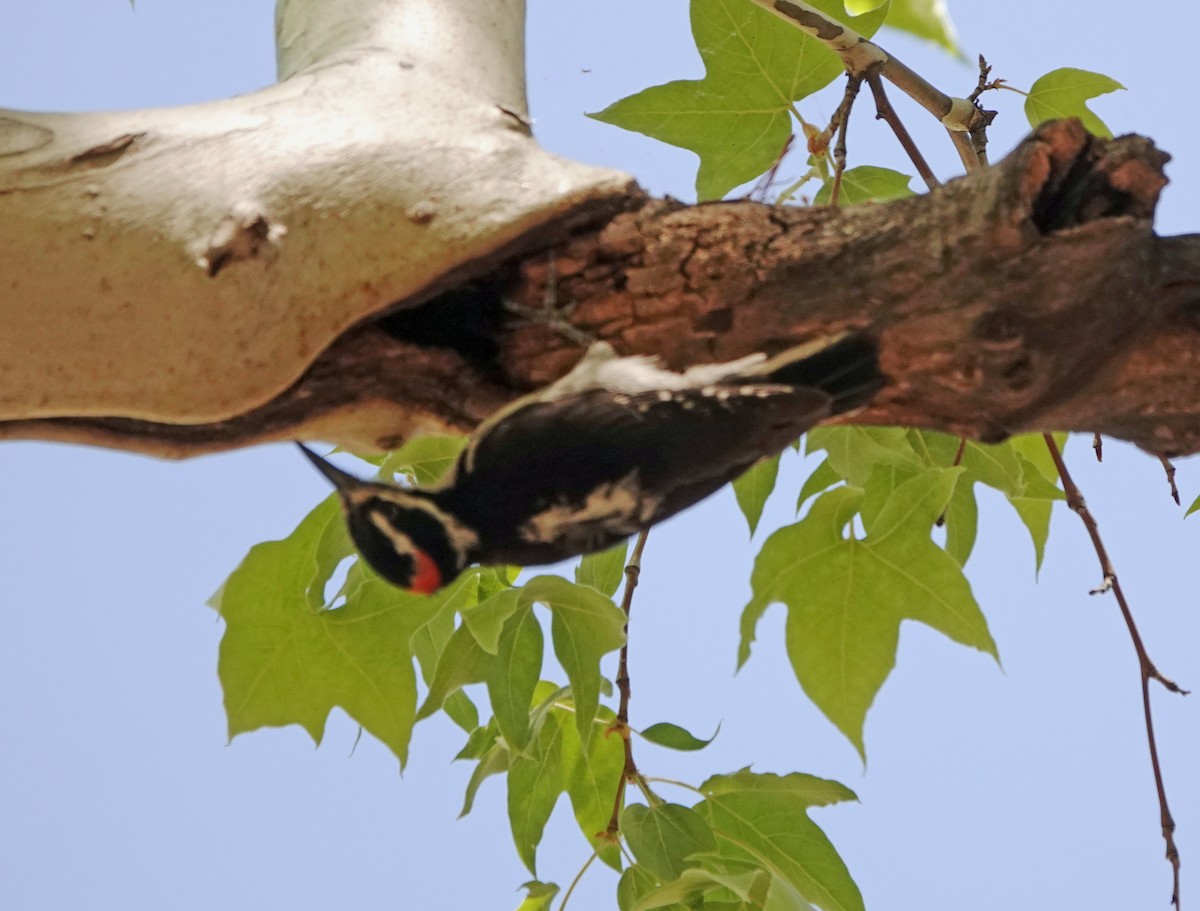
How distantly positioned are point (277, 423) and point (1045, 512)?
681 millimetres

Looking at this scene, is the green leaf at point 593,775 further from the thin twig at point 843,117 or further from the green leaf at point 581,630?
the thin twig at point 843,117

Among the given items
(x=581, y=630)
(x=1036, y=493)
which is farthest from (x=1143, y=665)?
(x=581, y=630)

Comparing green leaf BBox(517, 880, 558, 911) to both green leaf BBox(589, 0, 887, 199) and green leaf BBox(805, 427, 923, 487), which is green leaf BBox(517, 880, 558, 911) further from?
green leaf BBox(589, 0, 887, 199)

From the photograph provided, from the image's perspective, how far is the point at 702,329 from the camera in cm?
65

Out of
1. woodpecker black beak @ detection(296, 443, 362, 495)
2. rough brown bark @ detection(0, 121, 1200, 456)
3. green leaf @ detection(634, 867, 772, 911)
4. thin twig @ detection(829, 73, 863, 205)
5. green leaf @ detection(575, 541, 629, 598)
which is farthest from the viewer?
green leaf @ detection(575, 541, 629, 598)

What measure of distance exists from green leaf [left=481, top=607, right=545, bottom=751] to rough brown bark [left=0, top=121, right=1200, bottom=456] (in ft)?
Result: 1.00

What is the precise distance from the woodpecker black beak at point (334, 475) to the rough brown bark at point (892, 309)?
19 mm

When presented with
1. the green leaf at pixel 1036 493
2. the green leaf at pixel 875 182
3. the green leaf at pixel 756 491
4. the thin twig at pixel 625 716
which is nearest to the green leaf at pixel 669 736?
the thin twig at pixel 625 716

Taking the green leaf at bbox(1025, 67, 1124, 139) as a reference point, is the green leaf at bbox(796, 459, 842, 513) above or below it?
below

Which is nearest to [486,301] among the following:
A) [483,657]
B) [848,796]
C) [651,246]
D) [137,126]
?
[651,246]

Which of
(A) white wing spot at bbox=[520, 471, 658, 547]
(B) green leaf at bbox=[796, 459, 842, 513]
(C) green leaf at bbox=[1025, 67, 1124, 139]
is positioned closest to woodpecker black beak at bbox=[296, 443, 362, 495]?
(A) white wing spot at bbox=[520, 471, 658, 547]

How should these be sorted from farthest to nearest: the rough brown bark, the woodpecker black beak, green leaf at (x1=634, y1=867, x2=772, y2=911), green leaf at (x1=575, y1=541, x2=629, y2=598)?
green leaf at (x1=575, y1=541, x2=629, y2=598), green leaf at (x1=634, y1=867, x2=772, y2=911), the woodpecker black beak, the rough brown bark

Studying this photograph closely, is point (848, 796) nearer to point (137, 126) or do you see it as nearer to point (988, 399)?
point (988, 399)

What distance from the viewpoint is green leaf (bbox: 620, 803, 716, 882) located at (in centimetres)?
95
